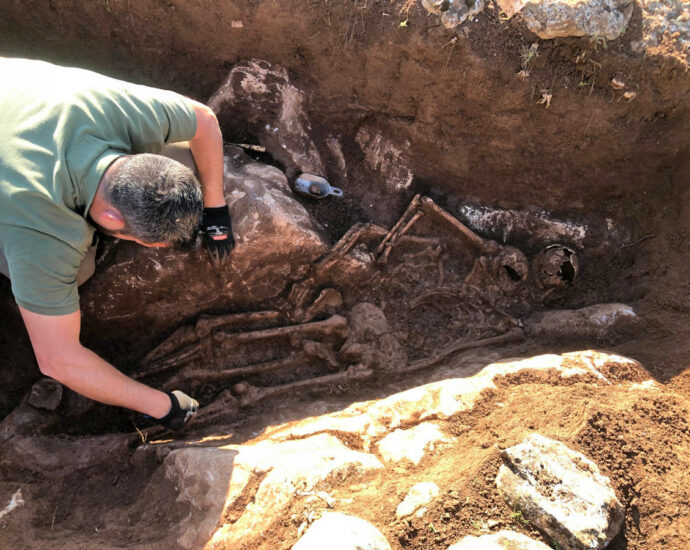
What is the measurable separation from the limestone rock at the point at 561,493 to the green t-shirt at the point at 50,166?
8.49 feet

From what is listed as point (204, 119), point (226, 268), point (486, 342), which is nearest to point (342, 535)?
point (226, 268)

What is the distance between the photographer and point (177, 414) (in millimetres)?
3215

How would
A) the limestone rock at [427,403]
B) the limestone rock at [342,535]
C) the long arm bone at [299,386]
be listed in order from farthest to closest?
the long arm bone at [299,386], the limestone rock at [427,403], the limestone rock at [342,535]

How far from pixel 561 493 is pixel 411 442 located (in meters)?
0.88

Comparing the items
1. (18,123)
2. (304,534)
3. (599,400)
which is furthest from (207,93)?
(599,400)

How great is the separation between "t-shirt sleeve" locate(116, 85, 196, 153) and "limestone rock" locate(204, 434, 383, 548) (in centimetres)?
195

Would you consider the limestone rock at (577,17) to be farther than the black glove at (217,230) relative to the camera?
Yes

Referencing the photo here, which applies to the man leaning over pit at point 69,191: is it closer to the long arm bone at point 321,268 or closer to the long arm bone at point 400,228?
the long arm bone at point 321,268

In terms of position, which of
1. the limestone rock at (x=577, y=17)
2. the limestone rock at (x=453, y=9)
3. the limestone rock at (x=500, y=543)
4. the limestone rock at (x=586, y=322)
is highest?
the limestone rock at (x=577, y=17)

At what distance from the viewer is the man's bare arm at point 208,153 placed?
10.8 ft

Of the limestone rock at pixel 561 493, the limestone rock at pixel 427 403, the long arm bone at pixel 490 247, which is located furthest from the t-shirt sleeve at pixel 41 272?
the long arm bone at pixel 490 247

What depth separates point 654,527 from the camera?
101 inches

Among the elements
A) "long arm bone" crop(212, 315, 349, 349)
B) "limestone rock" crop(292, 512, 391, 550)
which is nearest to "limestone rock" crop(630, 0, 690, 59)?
"long arm bone" crop(212, 315, 349, 349)

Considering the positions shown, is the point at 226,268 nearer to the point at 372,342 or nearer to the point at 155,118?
the point at 155,118
